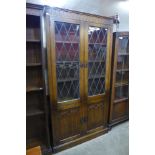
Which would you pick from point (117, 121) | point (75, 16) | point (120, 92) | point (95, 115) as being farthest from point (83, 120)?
point (75, 16)

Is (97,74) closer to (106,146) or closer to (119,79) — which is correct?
(119,79)

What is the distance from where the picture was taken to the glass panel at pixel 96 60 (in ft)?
8.61

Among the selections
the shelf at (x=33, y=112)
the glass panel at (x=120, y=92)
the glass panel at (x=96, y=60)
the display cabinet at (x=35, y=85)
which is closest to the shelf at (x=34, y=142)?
the display cabinet at (x=35, y=85)

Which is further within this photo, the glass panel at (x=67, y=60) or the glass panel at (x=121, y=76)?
the glass panel at (x=121, y=76)

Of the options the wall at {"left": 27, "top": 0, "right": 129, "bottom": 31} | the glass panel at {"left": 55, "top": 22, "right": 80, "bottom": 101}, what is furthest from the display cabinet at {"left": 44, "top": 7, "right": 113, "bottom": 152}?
the wall at {"left": 27, "top": 0, "right": 129, "bottom": 31}

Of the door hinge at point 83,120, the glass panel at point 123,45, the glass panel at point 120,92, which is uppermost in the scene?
the glass panel at point 123,45

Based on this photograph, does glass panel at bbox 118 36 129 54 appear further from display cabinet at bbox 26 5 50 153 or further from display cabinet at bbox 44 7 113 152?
display cabinet at bbox 26 5 50 153

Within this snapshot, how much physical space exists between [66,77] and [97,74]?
1.87 ft

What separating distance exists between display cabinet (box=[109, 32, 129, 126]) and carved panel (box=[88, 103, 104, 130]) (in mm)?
245

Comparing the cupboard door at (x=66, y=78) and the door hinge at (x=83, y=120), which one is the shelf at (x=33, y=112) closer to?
the cupboard door at (x=66, y=78)

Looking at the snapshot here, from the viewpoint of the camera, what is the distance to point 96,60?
2.70 m

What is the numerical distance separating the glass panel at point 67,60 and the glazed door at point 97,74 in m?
0.18
